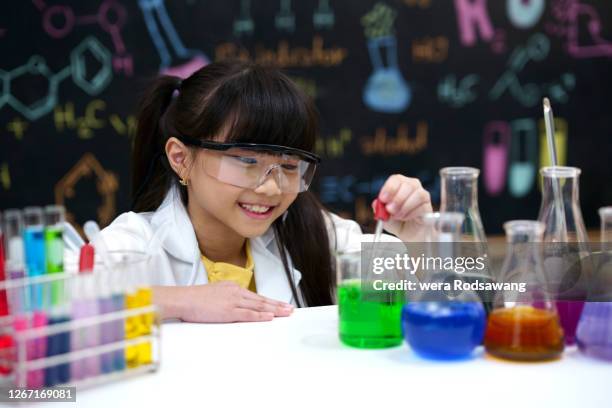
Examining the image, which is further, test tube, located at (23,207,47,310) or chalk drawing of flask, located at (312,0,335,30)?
chalk drawing of flask, located at (312,0,335,30)

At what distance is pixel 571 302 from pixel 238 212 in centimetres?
85

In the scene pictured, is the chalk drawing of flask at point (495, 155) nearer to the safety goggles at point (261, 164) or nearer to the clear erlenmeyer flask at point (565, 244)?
the safety goggles at point (261, 164)

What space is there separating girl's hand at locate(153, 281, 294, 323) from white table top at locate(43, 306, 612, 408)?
0.14 meters

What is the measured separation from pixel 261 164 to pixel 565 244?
2.19 feet

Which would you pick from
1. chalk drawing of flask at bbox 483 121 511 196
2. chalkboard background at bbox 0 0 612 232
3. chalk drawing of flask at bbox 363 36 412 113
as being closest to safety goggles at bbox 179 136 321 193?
chalkboard background at bbox 0 0 612 232

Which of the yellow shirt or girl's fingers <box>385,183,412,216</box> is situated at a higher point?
girl's fingers <box>385,183,412,216</box>

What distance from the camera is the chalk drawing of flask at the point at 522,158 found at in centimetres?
329

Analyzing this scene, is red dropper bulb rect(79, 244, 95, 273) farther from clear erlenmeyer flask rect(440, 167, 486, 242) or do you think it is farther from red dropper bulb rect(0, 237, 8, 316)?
clear erlenmeyer flask rect(440, 167, 486, 242)

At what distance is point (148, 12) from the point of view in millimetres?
2902

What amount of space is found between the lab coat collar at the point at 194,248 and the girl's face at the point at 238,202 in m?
0.09

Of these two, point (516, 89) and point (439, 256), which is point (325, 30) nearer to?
point (516, 89)

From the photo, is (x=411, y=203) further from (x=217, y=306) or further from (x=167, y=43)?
(x=167, y=43)

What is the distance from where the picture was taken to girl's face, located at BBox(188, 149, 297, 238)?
165 cm

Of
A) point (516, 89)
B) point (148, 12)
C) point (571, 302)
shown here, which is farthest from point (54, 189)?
point (571, 302)
